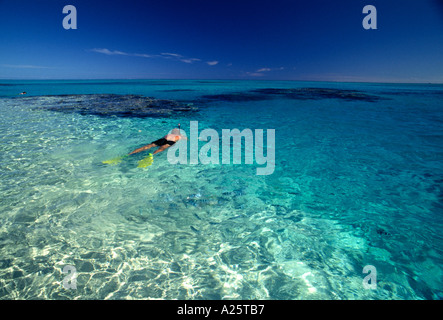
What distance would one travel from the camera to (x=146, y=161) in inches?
390

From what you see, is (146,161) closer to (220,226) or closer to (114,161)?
(114,161)

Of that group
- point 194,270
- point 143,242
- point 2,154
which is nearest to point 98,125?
point 2,154

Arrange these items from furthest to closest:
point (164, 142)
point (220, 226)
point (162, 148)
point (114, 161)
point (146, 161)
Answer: point (164, 142) → point (162, 148) → point (146, 161) → point (114, 161) → point (220, 226)

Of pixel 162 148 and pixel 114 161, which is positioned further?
pixel 162 148

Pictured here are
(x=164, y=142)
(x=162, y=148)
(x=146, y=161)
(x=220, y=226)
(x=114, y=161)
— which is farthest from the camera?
(x=164, y=142)

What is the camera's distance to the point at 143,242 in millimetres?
5148

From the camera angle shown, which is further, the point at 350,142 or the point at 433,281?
the point at 350,142

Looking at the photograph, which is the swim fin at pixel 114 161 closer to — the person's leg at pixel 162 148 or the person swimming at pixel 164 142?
the person swimming at pixel 164 142

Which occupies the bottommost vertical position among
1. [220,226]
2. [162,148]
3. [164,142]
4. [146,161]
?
[220,226]

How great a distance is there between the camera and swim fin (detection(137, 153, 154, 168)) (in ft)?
31.1

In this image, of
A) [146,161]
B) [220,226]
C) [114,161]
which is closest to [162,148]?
[146,161]

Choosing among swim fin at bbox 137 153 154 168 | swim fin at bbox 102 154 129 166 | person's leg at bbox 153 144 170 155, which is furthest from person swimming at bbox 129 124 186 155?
swim fin at bbox 102 154 129 166
